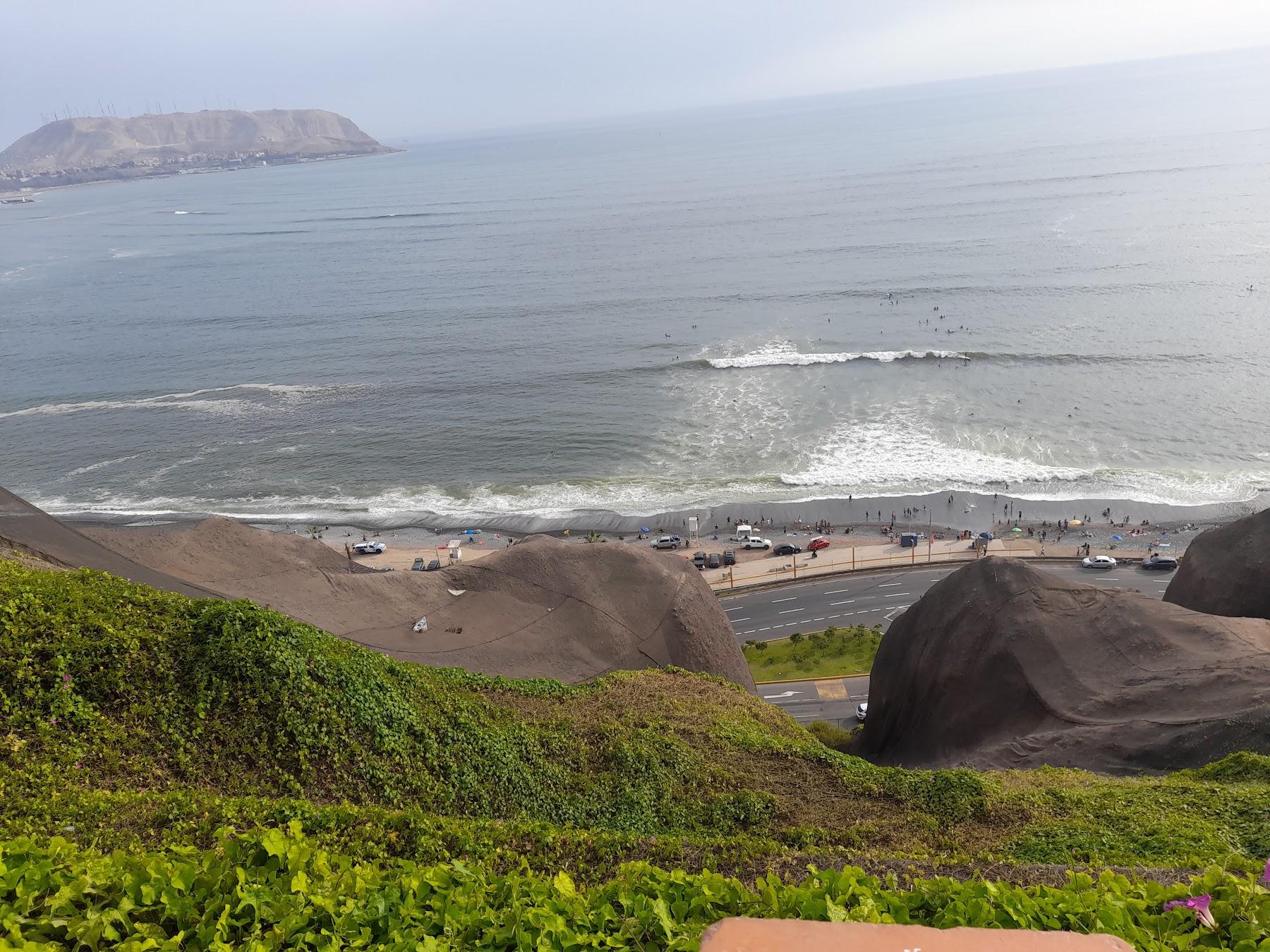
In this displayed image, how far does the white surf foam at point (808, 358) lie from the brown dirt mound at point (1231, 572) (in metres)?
43.4

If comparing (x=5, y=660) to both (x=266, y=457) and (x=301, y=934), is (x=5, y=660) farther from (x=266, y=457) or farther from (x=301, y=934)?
(x=266, y=457)

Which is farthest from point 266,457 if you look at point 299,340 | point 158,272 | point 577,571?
point 158,272

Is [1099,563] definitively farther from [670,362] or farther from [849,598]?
[670,362]

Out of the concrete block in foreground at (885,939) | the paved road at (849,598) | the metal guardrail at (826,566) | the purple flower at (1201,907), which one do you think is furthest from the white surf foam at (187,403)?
the purple flower at (1201,907)

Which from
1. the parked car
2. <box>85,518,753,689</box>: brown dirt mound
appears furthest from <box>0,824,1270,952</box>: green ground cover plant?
the parked car

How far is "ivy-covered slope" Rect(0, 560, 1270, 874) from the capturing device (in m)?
10.3

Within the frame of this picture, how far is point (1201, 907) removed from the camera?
6.18 meters

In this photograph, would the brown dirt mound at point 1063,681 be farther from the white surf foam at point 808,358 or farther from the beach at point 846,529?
the white surf foam at point 808,358

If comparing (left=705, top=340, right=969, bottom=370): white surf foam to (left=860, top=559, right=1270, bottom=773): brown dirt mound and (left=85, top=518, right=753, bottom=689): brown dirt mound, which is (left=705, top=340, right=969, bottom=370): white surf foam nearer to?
(left=85, top=518, right=753, bottom=689): brown dirt mound

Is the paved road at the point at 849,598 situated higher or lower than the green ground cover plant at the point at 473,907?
lower

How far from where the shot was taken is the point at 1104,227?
342 feet

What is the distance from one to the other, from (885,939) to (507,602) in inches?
861

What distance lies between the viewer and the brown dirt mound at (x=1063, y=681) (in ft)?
61.2

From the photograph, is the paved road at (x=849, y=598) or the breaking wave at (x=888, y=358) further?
the breaking wave at (x=888, y=358)
